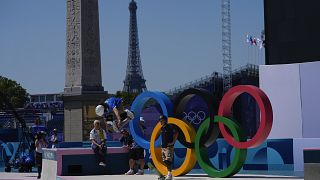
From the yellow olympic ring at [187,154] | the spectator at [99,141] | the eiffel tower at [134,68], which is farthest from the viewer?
the eiffel tower at [134,68]

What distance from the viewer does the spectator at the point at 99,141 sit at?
20312 millimetres

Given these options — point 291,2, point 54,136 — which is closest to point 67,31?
point 54,136

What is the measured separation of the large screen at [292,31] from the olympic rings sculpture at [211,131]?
29.0 ft

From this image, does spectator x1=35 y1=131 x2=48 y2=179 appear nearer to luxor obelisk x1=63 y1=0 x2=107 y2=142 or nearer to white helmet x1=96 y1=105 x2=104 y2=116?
white helmet x1=96 y1=105 x2=104 y2=116

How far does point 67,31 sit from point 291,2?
64.1 feet

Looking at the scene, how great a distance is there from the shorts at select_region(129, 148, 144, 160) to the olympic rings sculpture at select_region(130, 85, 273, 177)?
0.42 m

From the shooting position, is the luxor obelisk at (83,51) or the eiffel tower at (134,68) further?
the eiffel tower at (134,68)

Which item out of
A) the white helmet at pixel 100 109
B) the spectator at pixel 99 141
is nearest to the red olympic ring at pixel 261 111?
the white helmet at pixel 100 109

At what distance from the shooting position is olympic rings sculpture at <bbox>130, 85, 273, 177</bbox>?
696 inches

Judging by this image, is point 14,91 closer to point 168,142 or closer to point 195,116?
point 195,116

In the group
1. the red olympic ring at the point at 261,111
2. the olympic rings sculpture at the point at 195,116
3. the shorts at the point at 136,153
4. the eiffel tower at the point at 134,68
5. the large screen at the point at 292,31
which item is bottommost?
the shorts at the point at 136,153

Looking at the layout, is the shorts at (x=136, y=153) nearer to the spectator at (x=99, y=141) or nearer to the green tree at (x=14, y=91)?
the spectator at (x=99, y=141)

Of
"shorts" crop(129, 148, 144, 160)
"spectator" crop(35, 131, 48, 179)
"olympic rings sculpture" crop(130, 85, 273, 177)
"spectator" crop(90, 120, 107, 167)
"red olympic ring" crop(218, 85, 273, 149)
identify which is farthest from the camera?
"spectator" crop(35, 131, 48, 179)

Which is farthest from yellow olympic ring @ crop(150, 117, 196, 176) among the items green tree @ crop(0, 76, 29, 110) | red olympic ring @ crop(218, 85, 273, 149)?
green tree @ crop(0, 76, 29, 110)
